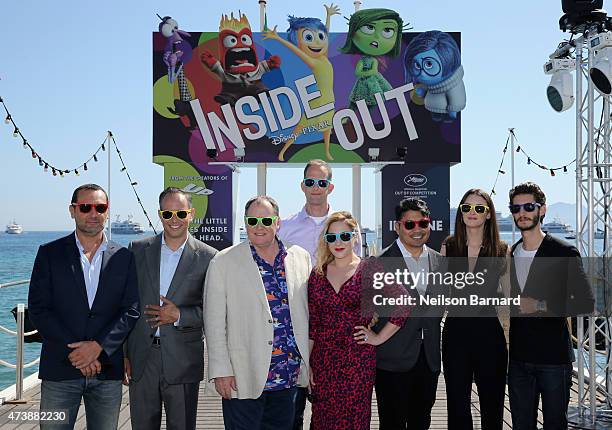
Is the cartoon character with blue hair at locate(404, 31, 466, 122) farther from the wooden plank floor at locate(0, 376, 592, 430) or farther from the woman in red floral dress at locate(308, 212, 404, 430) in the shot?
the woman in red floral dress at locate(308, 212, 404, 430)

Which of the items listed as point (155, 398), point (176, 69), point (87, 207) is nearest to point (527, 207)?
point (155, 398)

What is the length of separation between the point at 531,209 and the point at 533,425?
1475mm

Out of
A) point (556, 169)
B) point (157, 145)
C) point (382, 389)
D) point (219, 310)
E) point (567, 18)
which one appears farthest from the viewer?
point (556, 169)

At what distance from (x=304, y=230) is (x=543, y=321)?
1.76m

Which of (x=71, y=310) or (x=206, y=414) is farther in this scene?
(x=206, y=414)

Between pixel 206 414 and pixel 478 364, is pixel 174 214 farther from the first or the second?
pixel 206 414

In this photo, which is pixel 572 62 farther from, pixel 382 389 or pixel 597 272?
pixel 382 389

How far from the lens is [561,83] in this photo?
18.1 ft

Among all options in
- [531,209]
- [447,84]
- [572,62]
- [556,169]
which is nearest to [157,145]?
[447,84]

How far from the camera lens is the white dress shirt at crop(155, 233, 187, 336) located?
360 cm

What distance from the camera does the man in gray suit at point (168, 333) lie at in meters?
3.50

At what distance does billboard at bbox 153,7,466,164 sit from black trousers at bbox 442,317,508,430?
830cm

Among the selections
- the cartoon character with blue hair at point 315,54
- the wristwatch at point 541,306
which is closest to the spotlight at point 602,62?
the wristwatch at point 541,306

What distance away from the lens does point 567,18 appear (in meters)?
5.28
